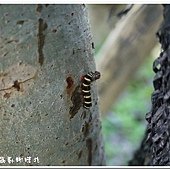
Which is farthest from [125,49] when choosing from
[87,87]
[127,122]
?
[127,122]

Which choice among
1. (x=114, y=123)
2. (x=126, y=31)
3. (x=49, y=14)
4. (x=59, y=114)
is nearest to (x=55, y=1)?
(x=49, y=14)

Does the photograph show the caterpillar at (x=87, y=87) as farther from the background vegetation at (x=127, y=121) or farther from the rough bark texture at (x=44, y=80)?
the background vegetation at (x=127, y=121)

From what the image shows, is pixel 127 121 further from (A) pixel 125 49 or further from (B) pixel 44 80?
(B) pixel 44 80

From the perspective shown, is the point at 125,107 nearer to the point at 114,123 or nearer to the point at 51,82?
the point at 114,123

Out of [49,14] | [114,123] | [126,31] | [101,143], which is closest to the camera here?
[49,14]
